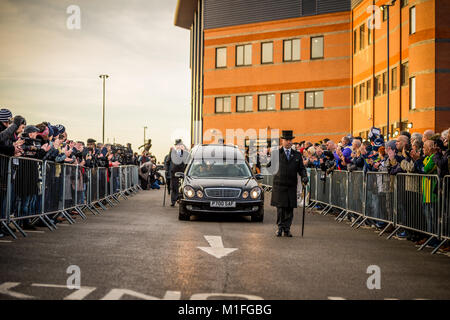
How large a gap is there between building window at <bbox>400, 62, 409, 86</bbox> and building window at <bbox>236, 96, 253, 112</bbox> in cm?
1874

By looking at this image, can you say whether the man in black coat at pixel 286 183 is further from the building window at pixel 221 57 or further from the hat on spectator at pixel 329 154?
the building window at pixel 221 57

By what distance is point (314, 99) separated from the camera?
5088 centimetres

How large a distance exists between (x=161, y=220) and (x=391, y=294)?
9.57 meters

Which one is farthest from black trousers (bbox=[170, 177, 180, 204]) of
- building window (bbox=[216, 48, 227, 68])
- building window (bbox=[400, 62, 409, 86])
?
building window (bbox=[216, 48, 227, 68])

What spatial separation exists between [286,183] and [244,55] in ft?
138

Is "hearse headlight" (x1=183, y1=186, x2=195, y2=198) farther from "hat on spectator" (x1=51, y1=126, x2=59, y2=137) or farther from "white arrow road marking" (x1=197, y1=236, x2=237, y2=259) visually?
"white arrow road marking" (x1=197, y1=236, x2=237, y2=259)

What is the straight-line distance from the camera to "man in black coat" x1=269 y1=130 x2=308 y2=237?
12930mm

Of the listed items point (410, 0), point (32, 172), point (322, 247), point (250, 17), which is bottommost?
point (322, 247)

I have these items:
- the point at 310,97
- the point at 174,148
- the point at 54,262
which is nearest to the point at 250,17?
the point at 310,97

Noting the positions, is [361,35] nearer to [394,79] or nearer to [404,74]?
[394,79]

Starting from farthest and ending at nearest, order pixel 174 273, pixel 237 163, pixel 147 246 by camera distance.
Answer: pixel 237 163
pixel 147 246
pixel 174 273

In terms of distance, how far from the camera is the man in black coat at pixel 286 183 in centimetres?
1293

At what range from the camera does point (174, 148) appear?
20922 mm
